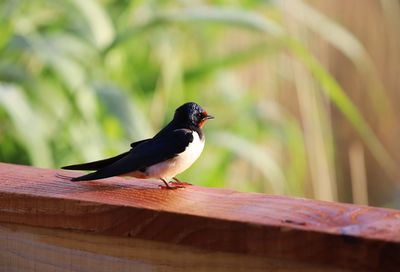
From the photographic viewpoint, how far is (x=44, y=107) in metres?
2.56

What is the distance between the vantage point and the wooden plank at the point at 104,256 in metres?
0.82

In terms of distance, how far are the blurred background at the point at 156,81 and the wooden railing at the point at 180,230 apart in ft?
3.86

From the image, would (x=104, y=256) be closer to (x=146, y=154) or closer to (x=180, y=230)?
(x=180, y=230)

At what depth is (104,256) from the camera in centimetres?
91

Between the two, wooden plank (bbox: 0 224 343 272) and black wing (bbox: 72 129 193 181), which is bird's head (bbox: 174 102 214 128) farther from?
wooden plank (bbox: 0 224 343 272)

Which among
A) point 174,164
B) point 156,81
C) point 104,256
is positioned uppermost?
point 156,81

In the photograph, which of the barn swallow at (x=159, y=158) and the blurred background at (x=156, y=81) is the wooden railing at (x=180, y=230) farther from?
the blurred background at (x=156, y=81)

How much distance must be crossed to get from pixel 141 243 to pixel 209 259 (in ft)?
0.27

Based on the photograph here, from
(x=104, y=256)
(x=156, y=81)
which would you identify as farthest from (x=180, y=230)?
(x=156, y=81)

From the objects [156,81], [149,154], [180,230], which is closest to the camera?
[180,230]

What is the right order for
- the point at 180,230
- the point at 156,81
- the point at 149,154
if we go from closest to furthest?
the point at 180,230 → the point at 149,154 → the point at 156,81

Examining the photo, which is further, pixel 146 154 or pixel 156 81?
pixel 156 81

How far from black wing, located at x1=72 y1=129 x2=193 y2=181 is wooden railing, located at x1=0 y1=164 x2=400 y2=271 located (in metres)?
0.02

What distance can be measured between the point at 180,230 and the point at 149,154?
27 cm
